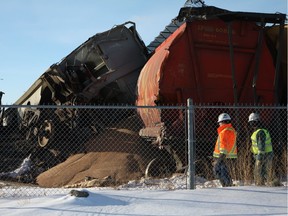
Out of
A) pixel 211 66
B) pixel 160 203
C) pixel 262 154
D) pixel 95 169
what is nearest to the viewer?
pixel 160 203

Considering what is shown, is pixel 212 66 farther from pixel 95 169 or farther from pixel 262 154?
pixel 95 169

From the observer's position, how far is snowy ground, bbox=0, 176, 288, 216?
457cm

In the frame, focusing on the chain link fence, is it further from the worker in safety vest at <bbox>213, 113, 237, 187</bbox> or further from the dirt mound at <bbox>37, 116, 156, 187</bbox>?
the worker in safety vest at <bbox>213, 113, 237, 187</bbox>

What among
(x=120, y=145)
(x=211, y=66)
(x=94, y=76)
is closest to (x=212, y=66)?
(x=211, y=66)

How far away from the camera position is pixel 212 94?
8367 millimetres

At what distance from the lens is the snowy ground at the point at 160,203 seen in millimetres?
4570

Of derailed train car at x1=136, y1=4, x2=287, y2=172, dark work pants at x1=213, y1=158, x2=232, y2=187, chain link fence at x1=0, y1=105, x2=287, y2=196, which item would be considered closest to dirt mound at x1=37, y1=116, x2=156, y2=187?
chain link fence at x1=0, y1=105, x2=287, y2=196

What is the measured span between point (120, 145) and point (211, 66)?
2.98 m

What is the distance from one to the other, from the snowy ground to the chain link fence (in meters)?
0.70

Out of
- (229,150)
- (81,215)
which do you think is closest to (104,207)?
(81,215)

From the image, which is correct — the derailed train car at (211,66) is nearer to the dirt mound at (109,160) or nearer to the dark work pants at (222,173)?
the dirt mound at (109,160)

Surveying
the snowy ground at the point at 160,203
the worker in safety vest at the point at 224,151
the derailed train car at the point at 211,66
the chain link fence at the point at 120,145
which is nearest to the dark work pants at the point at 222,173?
the worker in safety vest at the point at 224,151

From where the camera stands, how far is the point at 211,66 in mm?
8375

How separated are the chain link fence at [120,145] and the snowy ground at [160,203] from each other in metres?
0.70
